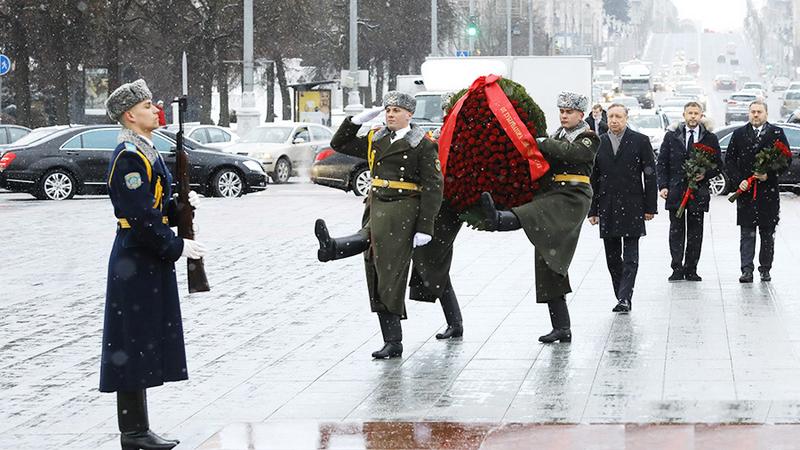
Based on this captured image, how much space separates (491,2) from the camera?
11456cm

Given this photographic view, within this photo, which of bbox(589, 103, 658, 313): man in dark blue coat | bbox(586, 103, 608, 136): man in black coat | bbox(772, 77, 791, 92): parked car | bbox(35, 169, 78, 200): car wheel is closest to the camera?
bbox(589, 103, 658, 313): man in dark blue coat

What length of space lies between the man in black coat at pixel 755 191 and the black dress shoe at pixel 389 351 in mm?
4804

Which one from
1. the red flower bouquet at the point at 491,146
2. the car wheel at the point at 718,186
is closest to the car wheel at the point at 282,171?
the car wheel at the point at 718,186

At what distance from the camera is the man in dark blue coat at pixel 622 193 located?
12.3m

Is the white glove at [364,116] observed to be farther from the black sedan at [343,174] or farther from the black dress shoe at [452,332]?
the black sedan at [343,174]

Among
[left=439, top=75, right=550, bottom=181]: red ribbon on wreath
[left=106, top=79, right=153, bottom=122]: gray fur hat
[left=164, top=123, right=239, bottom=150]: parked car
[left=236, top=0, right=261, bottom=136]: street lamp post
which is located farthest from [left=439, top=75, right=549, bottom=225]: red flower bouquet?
[left=236, top=0, right=261, bottom=136]: street lamp post

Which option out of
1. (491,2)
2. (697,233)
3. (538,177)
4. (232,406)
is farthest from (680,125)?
(491,2)

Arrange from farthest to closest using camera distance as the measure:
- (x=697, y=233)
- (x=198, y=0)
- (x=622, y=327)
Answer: (x=198, y=0) → (x=697, y=233) → (x=622, y=327)

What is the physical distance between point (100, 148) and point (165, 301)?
19862 mm

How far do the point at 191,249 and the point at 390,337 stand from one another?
294cm

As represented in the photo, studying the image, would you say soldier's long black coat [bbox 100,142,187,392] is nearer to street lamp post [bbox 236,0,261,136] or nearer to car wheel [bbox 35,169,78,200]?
car wheel [bbox 35,169,78,200]

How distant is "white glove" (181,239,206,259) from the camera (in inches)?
292

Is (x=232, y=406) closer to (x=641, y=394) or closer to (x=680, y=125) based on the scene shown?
(x=641, y=394)

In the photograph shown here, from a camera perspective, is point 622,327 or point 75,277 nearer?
point 622,327
